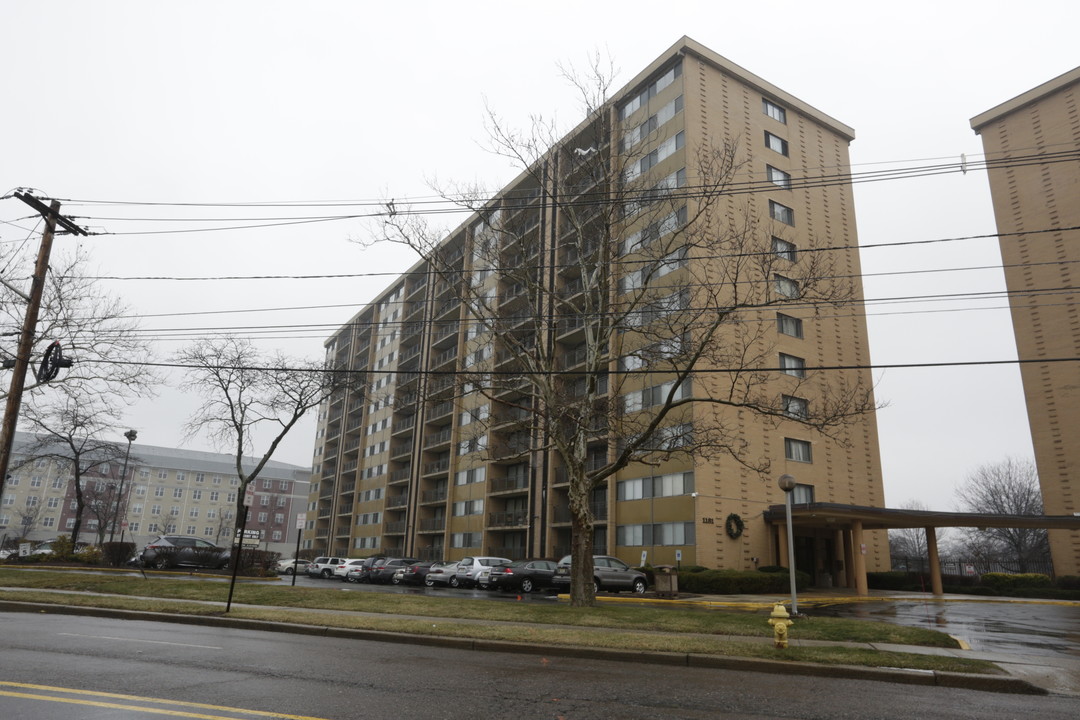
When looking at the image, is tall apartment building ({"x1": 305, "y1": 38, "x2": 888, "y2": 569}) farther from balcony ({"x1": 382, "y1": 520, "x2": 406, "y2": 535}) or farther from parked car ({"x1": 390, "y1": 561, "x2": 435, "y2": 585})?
parked car ({"x1": 390, "y1": 561, "x2": 435, "y2": 585})

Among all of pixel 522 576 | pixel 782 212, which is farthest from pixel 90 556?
pixel 782 212

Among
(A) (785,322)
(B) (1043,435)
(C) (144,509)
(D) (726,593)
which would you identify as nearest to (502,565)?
(D) (726,593)

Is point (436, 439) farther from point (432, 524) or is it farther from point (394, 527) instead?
point (394, 527)

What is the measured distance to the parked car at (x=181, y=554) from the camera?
3303 centimetres

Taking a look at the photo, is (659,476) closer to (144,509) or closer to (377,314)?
(377,314)

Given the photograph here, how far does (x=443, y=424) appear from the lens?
5859 cm

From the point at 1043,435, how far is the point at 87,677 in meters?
47.3

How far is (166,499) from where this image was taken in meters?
111

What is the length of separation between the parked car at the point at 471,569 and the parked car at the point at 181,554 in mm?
11940

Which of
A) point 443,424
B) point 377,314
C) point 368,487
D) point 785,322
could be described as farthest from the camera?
point 377,314

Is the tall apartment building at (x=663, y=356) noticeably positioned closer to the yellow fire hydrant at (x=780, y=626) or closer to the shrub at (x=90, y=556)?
the yellow fire hydrant at (x=780, y=626)

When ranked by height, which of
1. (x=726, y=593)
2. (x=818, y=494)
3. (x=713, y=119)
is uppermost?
(x=713, y=119)

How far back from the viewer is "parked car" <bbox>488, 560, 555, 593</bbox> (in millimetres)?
29062

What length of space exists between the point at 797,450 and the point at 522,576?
16.2m
